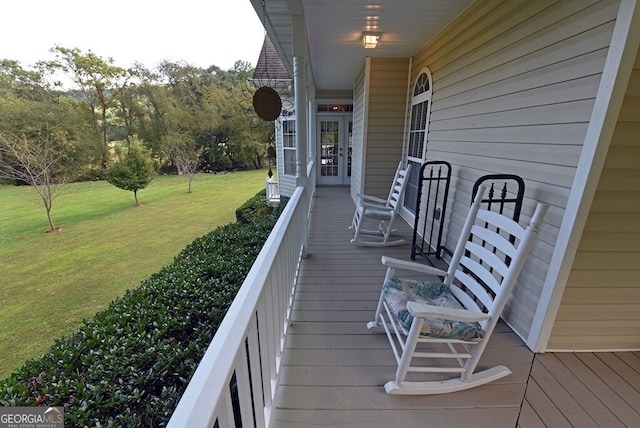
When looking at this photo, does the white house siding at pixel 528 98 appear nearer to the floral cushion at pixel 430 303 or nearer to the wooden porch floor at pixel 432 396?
the wooden porch floor at pixel 432 396

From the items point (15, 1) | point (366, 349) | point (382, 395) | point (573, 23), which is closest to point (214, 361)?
point (382, 395)

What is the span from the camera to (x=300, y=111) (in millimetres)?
2846

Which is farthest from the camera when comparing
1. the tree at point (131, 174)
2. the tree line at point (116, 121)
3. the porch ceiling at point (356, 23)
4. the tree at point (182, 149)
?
the tree at point (182, 149)

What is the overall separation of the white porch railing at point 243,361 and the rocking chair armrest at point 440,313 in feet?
2.17

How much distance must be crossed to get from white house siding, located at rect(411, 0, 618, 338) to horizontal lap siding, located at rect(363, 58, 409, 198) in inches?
63.0

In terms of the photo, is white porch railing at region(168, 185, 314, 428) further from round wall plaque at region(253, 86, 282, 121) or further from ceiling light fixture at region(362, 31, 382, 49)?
ceiling light fixture at region(362, 31, 382, 49)

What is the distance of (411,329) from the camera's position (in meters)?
1.31

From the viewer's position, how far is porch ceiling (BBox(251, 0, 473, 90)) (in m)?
2.61

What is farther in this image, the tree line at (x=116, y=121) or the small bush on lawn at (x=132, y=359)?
the tree line at (x=116, y=121)

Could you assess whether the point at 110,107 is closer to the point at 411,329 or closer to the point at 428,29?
the point at 428,29

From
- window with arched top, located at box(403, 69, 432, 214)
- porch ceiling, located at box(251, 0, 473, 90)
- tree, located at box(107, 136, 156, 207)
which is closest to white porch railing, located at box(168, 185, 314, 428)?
porch ceiling, located at box(251, 0, 473, 90)

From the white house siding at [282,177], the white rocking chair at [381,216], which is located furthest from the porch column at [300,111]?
the white house siding at [282,177]

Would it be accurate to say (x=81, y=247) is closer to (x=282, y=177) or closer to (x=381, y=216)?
(x=282, y=177)

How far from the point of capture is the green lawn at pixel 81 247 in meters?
5.32
